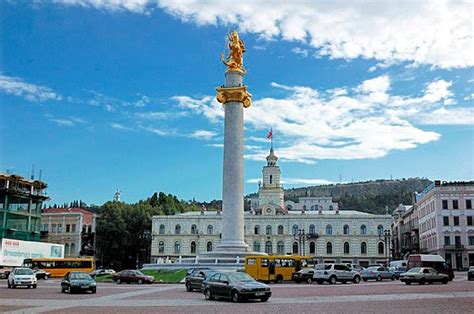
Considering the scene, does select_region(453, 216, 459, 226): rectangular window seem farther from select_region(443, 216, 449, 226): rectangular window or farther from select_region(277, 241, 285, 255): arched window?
select_region(277, 241, 285, 255): arched window

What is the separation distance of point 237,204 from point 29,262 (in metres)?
28.4

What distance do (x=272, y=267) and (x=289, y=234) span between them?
55.3m

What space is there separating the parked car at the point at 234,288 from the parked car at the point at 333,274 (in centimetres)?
1783

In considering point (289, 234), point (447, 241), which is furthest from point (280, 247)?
point (447, 241)

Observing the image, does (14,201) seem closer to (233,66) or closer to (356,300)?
(233,66)

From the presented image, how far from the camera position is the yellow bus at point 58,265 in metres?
63.8

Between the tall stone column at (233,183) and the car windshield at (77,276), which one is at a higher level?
the tall stone column at (233,183)

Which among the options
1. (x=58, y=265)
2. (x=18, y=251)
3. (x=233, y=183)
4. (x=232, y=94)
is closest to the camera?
(x=233, y=183)

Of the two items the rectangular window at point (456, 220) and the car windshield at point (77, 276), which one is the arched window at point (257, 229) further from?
the car windshield at point (77, 276)

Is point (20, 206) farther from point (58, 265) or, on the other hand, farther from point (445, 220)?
point (445, 220)

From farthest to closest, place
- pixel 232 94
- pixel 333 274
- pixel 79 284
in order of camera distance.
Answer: pixel 232 94 → pixel 333 274 → pixel 79 284

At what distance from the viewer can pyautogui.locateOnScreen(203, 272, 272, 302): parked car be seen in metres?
24.4

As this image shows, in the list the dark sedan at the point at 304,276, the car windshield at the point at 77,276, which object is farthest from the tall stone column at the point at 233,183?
the car windshield at the point at 77,276

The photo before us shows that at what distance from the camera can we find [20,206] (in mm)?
86188
